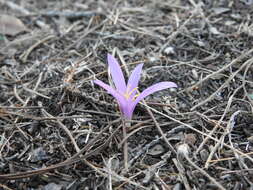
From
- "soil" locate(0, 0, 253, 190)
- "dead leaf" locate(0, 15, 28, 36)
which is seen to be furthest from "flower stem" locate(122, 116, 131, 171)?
"dead leaf" locate(0, 15, 28, 36)

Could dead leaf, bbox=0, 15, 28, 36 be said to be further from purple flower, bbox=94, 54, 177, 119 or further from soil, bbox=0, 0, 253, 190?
purple flower, bbox=94, 54, 177, 119

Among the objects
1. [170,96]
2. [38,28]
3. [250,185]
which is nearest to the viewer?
[250,185]

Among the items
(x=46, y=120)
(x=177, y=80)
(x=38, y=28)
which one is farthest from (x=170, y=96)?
(x=38, y=28)

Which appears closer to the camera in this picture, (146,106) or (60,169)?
(60,169)

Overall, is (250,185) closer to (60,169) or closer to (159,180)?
(159,180)

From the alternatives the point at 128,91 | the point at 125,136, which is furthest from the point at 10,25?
the point at 125,136

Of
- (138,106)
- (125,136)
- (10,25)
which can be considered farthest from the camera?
(10,25)

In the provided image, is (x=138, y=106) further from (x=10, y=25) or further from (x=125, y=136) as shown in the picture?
(x=10, y=25)
